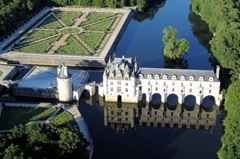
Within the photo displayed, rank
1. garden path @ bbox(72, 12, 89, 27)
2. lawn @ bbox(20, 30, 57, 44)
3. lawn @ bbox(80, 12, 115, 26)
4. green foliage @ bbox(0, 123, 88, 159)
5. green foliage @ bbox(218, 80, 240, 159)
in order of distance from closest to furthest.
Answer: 1. green foliage @ bbox(0, 123, 88, 159)
2. green foliage @ bbox(218, 80, 240, 159)
3. lawn @ bbox(20, 30, 57, 44)
4. garden path @ bbox(72, 12, 89, 27)
5. lawn @ bbox(80, 12, 115, 26)

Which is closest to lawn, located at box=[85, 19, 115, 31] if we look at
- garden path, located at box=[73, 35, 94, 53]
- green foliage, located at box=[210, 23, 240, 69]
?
garden path, located at box=[73, 35, 94, 53]

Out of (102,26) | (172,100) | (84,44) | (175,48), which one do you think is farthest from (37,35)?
(172,100)

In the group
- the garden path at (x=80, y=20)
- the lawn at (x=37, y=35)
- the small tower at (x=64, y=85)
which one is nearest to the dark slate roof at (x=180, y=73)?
the small tower at (x=64, y=85)

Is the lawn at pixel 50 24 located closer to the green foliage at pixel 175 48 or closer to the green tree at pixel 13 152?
the green foliage at pixel 175 48

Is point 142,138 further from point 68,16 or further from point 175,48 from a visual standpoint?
point 68,16

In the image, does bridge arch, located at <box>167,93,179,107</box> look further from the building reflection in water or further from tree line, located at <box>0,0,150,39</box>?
tree line, located at <box>0,0,150,39</box>

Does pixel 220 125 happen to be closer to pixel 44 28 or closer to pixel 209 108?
pixel 209 108
